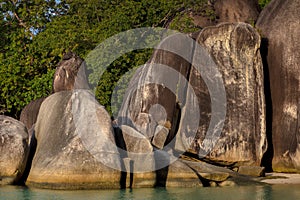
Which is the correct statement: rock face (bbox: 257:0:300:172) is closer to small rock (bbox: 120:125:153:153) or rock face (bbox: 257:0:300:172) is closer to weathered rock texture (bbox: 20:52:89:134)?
small rock (bbox: 120:125:153:153)

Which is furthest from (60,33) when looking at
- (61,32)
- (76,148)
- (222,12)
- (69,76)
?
(76,148)

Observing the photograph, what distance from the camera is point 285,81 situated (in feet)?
53.9

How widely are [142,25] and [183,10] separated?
166 cm

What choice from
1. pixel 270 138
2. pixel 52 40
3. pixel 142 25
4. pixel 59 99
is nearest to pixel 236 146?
pixel 270 138

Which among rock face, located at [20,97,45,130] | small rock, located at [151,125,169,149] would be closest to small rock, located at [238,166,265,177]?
small rock, located at [151,125,169,149]

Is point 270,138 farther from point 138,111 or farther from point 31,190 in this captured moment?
point 31,190

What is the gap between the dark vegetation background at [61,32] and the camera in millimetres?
20297

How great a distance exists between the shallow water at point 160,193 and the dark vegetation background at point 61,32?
270 inches

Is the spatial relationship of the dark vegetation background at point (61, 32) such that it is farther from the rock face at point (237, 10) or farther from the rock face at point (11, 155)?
the rock face at point (11, 155)

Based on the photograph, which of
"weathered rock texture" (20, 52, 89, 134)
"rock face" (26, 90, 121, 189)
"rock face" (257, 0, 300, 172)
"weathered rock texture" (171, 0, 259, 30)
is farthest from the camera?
"weathered rock texture" (171, 0, 259, 30)

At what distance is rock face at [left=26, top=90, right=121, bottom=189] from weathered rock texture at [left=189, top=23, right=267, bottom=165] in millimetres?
3717

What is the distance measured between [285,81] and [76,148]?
6066 mm

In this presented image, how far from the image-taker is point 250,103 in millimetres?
16344

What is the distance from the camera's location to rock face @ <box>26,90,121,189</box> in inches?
503
